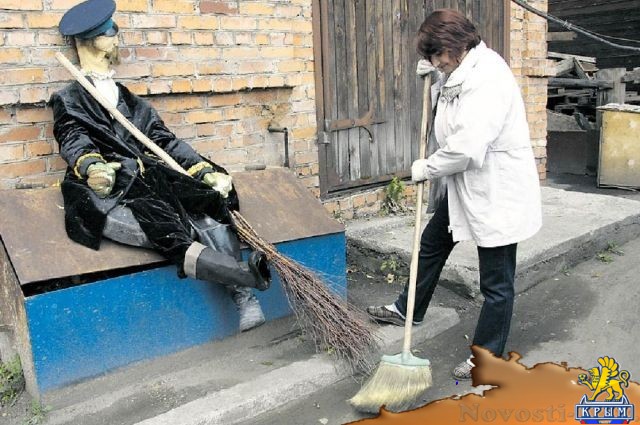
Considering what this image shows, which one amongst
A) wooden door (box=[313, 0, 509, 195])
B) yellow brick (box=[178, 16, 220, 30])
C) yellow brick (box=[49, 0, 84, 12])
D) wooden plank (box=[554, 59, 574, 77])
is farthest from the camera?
wooden plank (box=[554, 59, 574, 77])

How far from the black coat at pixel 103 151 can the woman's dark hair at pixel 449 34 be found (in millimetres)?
1256

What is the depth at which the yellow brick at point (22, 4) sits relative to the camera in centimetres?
342

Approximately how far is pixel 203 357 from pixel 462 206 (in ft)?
4.88

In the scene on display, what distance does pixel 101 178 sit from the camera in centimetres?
305

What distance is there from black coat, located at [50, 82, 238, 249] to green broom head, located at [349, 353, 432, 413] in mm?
1087

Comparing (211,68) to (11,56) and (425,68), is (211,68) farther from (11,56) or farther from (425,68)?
(425,68)

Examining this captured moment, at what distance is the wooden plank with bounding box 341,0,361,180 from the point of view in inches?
196

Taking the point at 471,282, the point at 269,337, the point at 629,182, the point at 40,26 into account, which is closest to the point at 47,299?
the point at 269,337

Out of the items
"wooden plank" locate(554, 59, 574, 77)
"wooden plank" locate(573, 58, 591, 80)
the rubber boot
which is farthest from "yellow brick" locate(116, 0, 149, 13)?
"wooden plank" locate(573, 58, 591, 80)

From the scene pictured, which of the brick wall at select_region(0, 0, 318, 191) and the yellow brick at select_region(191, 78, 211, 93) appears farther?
the yellow brick at select_region(191, 78, 211, 93)

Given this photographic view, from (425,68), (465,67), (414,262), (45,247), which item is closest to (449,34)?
(465,67)

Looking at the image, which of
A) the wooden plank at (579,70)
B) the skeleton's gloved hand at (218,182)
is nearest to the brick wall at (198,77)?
the skeleton's gloved hand at (218,182)

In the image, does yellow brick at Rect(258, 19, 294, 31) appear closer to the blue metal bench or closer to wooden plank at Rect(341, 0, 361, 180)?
wooden plank at Rect(341, 0, 361, 180)

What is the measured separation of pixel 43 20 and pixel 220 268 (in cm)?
174
